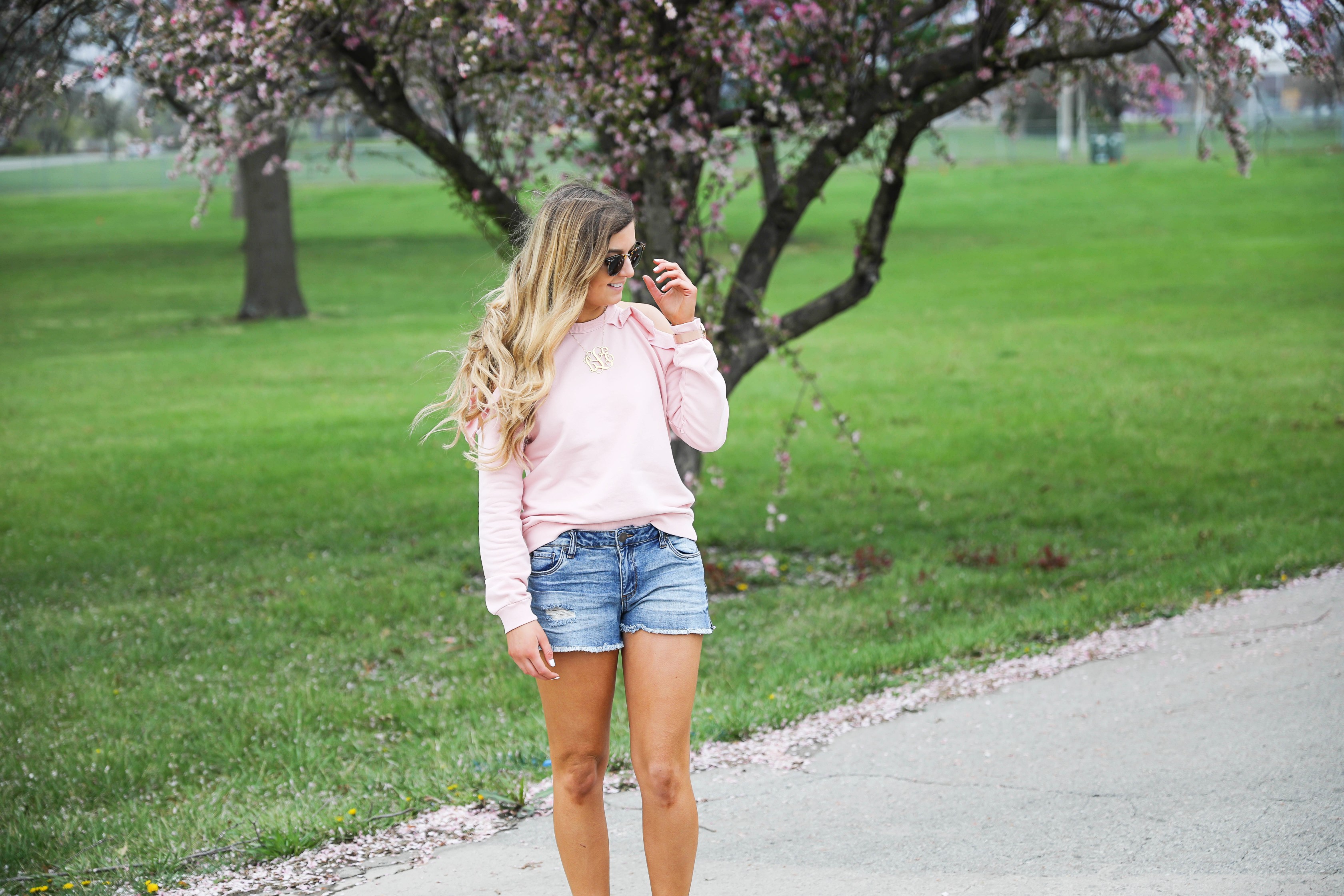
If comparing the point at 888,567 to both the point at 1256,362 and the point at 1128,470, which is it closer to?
the point at 1128,470

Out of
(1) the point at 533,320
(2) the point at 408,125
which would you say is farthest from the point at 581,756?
(2) the point at 408,125

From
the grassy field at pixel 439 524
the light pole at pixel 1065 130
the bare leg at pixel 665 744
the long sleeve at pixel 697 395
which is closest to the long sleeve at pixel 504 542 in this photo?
the bare leg at pixel 665 744

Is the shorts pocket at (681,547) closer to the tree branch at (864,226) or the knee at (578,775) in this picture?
the knee at (578,775)

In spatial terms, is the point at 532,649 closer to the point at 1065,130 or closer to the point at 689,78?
the point at 689,78

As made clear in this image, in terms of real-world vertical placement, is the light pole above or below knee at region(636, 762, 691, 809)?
above

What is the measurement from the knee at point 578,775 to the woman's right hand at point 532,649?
0.87 ft

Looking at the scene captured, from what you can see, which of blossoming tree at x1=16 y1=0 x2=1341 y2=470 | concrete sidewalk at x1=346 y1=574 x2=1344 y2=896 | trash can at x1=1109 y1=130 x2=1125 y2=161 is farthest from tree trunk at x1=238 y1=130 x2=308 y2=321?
trash can at x1=1109 y1=130 x2=1125 y2=161

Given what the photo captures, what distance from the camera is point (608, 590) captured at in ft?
10.1

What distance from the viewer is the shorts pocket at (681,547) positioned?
3.12m

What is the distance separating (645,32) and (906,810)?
A: 396 cm

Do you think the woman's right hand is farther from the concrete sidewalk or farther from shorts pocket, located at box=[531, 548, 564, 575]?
the concrete sidewalk

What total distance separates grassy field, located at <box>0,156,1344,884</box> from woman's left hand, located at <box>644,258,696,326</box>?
82cm

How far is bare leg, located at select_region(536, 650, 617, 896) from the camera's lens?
3.10 m

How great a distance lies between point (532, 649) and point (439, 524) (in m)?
6.91
